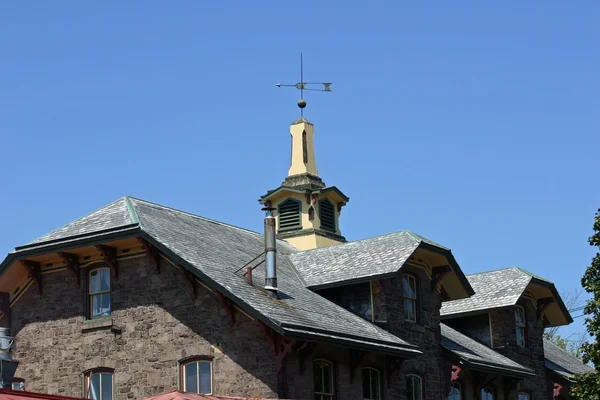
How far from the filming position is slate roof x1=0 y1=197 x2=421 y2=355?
1136 inches

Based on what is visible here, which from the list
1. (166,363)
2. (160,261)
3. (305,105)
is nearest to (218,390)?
(166,363)

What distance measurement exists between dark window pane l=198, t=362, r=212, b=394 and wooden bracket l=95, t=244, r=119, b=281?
367 cm

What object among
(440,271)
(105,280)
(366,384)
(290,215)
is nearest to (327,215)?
(290,215)

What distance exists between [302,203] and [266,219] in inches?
419

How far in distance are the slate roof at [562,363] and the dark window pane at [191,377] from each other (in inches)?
687

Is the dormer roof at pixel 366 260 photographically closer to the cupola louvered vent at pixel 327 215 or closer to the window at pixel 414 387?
the window at pixel 414 387

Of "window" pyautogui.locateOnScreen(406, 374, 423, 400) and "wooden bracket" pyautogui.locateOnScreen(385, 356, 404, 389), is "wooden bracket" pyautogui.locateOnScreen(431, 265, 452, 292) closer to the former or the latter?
"window" pyautogui.locateOnScreen(406, 374, 423, 400)

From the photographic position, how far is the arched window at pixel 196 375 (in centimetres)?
2964

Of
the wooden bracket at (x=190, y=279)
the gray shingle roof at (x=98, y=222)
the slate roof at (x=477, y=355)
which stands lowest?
the slate roof at (x=477, y=355)

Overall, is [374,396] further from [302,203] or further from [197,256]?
[302,203]

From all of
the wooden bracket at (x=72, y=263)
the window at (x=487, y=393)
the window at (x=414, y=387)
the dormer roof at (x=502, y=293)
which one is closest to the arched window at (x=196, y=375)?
the wooden bracket at (x=72, y=263)

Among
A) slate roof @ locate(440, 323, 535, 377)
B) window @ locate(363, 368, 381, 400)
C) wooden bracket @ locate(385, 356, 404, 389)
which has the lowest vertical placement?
window @ locate(363, 368, 381, 400)

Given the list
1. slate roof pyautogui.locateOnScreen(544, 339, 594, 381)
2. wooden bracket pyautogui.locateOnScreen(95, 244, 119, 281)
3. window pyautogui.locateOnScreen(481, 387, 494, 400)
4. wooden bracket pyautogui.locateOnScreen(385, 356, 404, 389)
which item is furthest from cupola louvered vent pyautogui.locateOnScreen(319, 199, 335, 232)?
wooden bracket pyautogui.locateOnScreen(95, 244, 119, 281)

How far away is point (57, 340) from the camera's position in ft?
105
